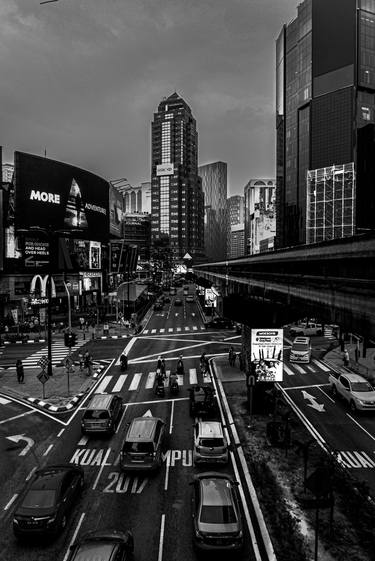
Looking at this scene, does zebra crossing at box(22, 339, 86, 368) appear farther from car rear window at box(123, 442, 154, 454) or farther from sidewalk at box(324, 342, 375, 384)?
sidewalk at box(324, 342, 375, 384)

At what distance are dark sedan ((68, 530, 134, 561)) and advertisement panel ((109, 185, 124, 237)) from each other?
8229cm

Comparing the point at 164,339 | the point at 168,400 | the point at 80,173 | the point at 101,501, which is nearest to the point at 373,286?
the point at 101,501

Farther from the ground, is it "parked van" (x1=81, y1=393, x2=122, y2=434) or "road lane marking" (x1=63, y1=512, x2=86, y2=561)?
"parked van" (x1=81, y1=393, x2=122, y2=434)

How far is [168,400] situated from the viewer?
2562 cm

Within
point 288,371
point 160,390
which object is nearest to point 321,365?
point 288,371

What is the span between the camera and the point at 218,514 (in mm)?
11688

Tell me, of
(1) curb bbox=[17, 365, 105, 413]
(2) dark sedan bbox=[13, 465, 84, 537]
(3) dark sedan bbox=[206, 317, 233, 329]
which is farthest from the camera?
(3) dark sedan bbox=[206, 317, 233, 329]

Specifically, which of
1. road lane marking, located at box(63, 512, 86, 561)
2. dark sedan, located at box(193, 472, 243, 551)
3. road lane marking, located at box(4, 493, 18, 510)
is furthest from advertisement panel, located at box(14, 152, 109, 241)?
dark sedan, located at box(193, 472, 243, 551)

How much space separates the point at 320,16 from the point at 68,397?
560 feet

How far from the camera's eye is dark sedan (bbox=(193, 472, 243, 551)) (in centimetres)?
1113

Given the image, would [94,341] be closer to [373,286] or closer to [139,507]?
[139,507]

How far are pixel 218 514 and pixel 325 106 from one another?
6222 inches

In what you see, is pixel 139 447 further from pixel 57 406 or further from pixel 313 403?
pixel 313 403

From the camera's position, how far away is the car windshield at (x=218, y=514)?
11.5 meters
